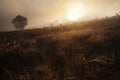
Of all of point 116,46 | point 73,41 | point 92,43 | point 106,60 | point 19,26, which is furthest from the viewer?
point 19,26

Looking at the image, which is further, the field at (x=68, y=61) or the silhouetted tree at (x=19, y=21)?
the silhouetted tree at (x=19, y=21)

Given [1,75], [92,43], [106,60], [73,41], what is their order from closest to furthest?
[106,60] → [1,75] → [92,43] → [73,41]

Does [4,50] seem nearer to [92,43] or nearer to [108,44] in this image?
[92,43]

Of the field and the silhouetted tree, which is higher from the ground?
the silhouetted tree

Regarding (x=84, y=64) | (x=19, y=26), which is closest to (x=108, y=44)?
(x=84, y=64)

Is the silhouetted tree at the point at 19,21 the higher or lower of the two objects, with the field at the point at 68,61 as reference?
higher

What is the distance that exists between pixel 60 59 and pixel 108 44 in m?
2.05

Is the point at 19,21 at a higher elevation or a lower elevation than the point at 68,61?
higher

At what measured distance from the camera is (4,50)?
1015 cm

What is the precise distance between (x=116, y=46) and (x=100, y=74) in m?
2.61

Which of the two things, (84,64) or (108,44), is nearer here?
(84,64)

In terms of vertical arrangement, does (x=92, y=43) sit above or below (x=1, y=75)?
above

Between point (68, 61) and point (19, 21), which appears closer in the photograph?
point (68, 61)

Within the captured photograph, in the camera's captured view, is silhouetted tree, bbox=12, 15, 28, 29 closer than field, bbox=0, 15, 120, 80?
No
